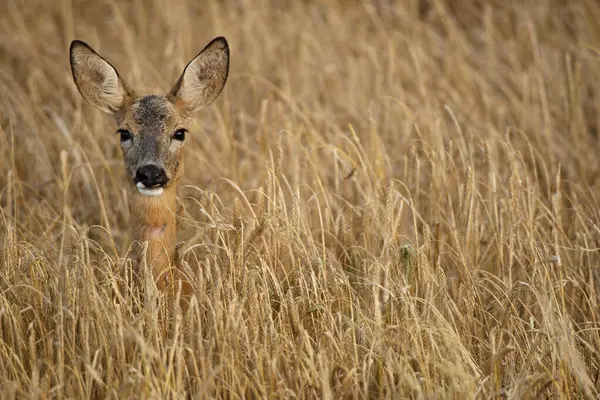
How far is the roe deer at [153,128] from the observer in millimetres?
4133

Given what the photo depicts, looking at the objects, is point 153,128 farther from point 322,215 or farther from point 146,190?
point 322,215

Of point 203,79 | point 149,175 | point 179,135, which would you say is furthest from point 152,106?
point 149,175

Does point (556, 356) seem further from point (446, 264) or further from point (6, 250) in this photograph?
point (6, 250)

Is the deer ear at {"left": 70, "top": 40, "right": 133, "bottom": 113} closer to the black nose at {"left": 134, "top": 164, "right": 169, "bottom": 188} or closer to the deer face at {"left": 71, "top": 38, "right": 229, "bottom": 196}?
the deer face at {"left": 71, "top": 38, "right": 229, "bottom": 196}

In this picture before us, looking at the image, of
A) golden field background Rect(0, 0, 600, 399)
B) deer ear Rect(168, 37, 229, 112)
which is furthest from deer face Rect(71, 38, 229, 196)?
golden field background Rect(0, 0, 600, 399)

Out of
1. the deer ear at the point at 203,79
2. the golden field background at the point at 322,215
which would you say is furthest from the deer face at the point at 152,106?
the golden field background at the point at 322,215

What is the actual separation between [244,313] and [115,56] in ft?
13.9

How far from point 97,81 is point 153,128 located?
0.51 meters

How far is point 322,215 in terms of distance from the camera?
5.23 metres

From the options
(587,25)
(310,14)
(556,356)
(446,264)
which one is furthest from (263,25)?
(556,356)

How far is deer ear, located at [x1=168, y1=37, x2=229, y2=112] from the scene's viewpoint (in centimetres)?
455

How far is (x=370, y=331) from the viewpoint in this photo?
12.1 feet

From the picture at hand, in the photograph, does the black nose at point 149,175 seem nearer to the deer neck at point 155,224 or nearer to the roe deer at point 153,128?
the roe deer at point 153,128

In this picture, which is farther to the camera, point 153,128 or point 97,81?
point 97,81
